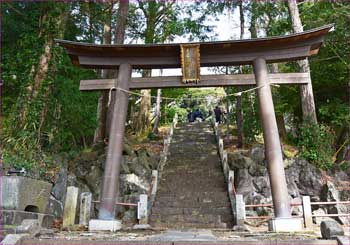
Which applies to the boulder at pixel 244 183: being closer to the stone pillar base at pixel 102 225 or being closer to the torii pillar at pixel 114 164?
the torii pillar at pixel 114 164

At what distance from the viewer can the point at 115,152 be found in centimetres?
884

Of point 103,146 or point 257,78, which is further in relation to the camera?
point 103,146

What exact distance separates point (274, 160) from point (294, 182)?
533cm

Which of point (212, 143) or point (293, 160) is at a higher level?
point (212, 143)

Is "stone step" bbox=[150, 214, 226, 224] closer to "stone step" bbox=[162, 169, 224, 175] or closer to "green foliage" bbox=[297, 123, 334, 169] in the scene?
"stone step" bbox=[162, 169, 224, 175]

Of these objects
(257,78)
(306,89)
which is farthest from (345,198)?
(257,78)

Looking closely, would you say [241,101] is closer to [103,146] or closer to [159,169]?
[159,169]

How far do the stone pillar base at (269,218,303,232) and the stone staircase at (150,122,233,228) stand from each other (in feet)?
7.92

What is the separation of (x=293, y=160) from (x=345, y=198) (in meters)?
2.36

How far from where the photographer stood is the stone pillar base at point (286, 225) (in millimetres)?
7766

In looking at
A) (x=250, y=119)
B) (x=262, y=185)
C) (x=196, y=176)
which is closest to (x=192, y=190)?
(x=196, y=176)

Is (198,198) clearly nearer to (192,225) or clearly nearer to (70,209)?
(192,225)

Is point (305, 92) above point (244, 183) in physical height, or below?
above

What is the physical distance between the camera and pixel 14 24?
11891mm
